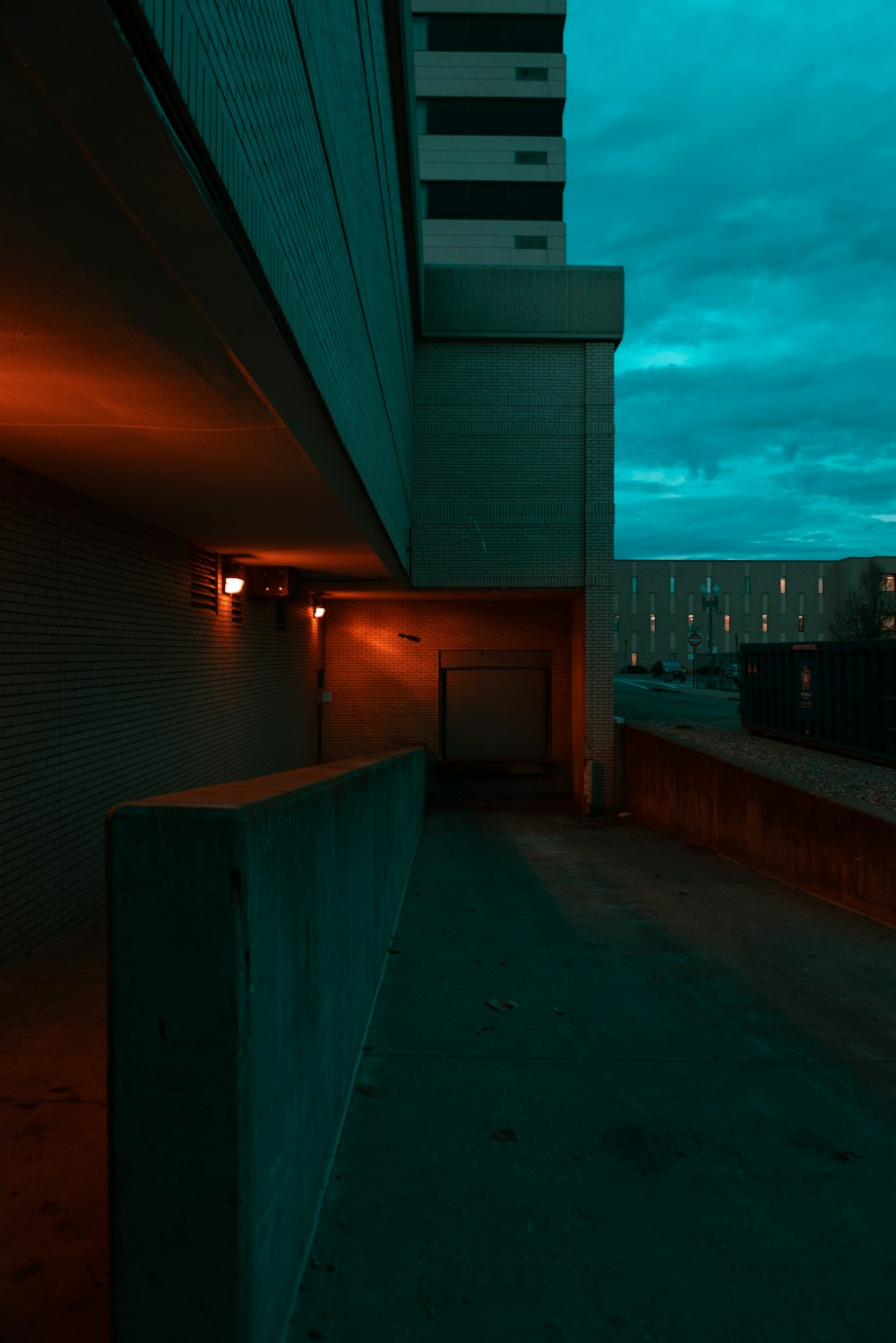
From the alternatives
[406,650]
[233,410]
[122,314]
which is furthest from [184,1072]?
[406,650]

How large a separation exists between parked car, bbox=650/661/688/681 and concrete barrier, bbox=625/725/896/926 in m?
53.3

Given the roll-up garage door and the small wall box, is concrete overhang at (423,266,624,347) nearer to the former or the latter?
the roll-up garage door

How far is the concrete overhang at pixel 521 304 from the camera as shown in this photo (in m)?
18.7

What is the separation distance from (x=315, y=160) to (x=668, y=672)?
69044 mm

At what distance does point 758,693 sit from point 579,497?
5798 millimetres

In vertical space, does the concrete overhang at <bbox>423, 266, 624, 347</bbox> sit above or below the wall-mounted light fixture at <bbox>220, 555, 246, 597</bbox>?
above

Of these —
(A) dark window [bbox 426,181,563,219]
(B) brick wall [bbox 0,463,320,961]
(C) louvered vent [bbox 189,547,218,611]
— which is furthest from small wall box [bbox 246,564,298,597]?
(A) dark window [bbox 426,181,563,219]

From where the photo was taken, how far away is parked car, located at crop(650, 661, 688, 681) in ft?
223

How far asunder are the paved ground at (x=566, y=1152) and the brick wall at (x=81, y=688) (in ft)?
2.39

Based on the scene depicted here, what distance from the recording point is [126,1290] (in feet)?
7.22

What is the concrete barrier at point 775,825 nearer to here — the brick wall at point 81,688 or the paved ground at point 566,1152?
the paved ground at point 566,1152

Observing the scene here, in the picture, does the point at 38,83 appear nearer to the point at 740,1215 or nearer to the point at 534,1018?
the point at 740,1215

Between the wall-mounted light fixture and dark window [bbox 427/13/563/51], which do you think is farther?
dark window [bbox 427/13/563/51]

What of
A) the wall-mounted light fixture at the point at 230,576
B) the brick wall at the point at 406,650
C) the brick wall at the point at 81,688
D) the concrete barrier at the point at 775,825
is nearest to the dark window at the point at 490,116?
the brick wall at the point at 406,650
